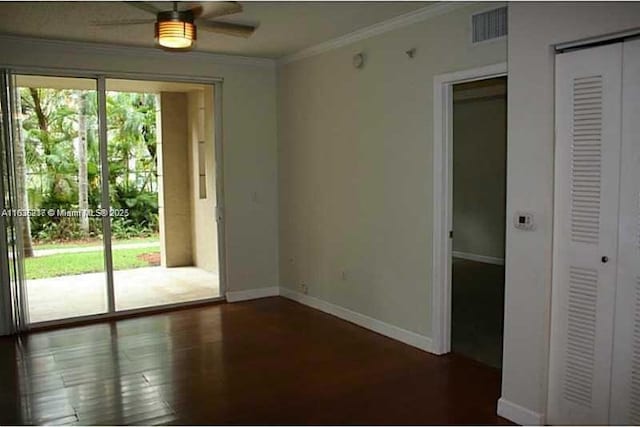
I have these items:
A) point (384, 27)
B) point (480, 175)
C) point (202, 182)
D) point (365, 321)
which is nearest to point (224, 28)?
point (384, 27)

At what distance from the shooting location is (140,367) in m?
3.97

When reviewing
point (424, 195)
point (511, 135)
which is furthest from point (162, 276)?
point (511, 135)

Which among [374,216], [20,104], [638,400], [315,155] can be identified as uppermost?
[20,104]

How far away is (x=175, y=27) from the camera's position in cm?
312

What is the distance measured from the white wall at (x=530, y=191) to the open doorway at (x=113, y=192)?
145 inches

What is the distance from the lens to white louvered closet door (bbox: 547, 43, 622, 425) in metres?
2.65

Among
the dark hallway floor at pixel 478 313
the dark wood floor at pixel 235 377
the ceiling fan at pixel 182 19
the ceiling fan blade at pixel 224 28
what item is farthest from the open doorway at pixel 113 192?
the dark hallway floor at pixel 478 313

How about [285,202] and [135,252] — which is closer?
[135,252]

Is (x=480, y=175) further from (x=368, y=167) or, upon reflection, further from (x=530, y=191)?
(x=530, y=191)

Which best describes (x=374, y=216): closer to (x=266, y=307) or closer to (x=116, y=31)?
(x=266, y=307)

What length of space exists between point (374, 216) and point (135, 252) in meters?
2.63

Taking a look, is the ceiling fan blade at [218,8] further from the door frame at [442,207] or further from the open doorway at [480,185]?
the open doorway at [480,185]

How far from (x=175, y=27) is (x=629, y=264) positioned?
9.00ft

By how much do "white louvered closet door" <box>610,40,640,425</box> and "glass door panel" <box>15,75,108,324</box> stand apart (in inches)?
178
